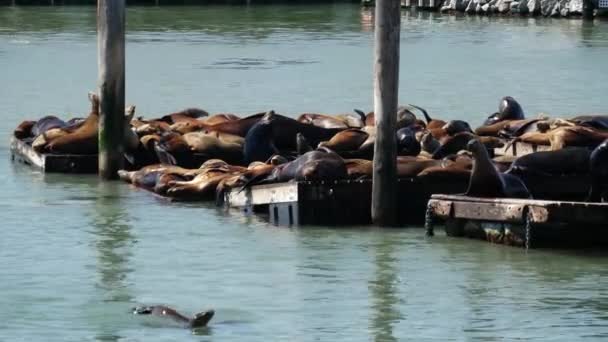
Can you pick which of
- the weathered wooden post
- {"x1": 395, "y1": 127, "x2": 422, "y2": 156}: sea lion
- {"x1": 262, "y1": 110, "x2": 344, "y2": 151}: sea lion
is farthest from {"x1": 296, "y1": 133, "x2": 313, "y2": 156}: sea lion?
the weathered wooden post

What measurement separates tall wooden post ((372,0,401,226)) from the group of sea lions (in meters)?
0.54

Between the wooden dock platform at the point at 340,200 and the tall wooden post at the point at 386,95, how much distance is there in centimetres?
35

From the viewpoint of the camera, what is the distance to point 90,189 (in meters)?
16.3

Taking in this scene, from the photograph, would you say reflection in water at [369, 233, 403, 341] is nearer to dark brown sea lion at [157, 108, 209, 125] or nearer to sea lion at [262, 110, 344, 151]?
sea lion at [262, 110, 344, 151]

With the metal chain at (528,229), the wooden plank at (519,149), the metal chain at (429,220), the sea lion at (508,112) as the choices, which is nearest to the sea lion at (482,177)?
the metal chain at (429,220)

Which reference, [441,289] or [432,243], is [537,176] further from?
[441,289]

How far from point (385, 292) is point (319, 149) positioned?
11.2ft

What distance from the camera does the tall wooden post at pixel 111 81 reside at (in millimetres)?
16094

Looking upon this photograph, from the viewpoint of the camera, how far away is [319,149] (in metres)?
14.9

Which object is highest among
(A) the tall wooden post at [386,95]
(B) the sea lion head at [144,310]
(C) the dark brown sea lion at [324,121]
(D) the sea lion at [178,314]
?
(A) the tall wooden post at [386,95]

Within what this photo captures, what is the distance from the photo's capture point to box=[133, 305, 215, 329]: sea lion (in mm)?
10281

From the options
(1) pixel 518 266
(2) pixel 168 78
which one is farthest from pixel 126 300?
(2) pixel 168 78

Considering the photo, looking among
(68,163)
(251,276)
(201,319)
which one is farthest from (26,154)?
(201,319)

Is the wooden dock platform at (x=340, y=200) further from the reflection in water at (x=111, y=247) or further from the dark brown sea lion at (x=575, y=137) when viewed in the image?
the dark brown sea lion at (x=575, y=137)
